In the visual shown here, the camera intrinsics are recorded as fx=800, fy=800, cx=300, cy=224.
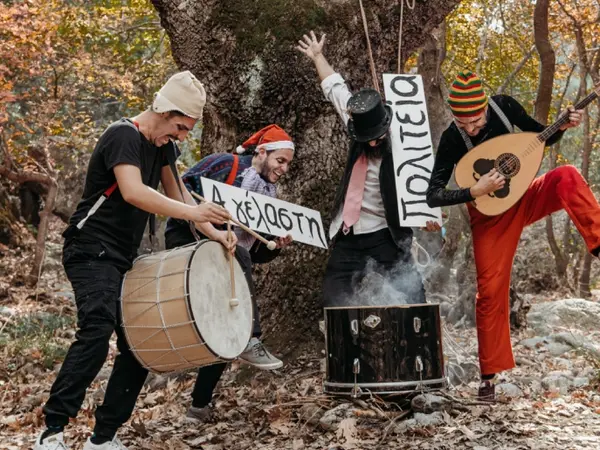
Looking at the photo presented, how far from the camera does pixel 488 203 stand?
516cm

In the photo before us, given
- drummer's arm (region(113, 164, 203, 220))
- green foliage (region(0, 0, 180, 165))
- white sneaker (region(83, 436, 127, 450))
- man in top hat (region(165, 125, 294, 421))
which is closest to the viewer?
drummer's arm (region(113, 164, 203, 220))

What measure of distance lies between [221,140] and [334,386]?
Result: 94.1 inches

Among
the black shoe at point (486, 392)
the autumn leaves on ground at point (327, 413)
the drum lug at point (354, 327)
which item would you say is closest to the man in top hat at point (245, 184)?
the autumn leaves on ground at point (327, 413)

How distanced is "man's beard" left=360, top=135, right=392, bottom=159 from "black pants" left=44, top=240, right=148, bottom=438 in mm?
1827

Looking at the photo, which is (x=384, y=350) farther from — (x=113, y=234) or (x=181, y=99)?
(x=181, y=99)

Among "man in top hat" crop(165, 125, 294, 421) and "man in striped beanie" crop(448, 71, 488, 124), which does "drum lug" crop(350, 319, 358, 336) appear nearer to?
"man in top hat" crop(165, 125, 294, 421)

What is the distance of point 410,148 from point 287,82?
127 cm

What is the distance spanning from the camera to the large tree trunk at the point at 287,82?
6.06 meters

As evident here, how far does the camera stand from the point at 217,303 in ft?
14.0

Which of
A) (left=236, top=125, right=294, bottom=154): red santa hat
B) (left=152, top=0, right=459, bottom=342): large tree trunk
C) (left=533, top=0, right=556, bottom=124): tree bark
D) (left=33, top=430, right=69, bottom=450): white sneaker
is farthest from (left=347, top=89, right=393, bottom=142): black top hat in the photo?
(left=533, top=0, right=556, bottom=124): tree bark

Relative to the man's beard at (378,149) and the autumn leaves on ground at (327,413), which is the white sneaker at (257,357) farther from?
the man's beard at (378,149)

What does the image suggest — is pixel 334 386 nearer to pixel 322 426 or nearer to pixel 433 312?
pixel 322 426

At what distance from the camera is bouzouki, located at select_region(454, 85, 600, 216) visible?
5070mm

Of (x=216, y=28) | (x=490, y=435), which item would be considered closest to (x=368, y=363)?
(x=490, y=435)
